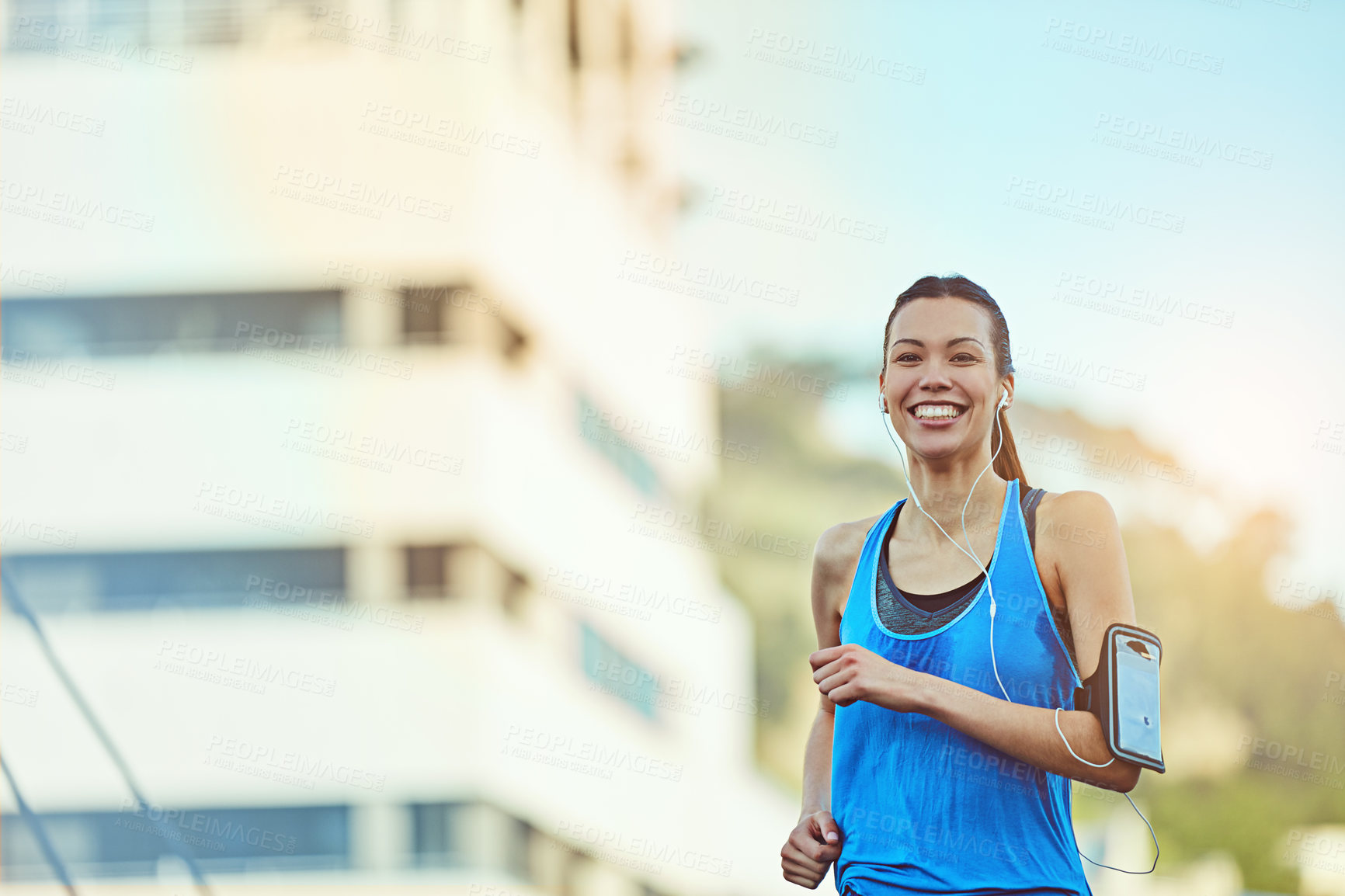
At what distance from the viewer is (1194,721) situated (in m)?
36.9

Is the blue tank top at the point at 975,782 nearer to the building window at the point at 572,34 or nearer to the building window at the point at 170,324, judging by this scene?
the building window at the point at 170,324

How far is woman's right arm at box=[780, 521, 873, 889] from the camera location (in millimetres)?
2354

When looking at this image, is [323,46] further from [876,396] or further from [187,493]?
[876,396]

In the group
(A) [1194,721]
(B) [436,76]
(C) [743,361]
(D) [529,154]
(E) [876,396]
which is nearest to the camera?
(E) [876,396]

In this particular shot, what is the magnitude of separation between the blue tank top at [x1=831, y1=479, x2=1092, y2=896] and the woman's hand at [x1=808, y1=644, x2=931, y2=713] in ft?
0.38

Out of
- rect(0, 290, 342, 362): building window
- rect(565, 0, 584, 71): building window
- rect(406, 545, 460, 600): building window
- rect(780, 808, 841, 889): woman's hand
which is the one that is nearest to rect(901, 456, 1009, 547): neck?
rect(780, 808, 841, 889): woman's hand

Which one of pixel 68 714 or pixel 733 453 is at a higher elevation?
pixel 733 453

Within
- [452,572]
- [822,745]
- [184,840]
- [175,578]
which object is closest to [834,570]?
[822,745]

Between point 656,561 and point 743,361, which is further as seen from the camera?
point 743,361

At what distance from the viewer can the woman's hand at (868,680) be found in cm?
211

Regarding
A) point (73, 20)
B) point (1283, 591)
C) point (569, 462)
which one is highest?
point (73, 20)

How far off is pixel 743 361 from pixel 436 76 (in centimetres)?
2553

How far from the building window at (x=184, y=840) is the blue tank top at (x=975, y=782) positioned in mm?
20953

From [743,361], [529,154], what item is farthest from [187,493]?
[743,361]
